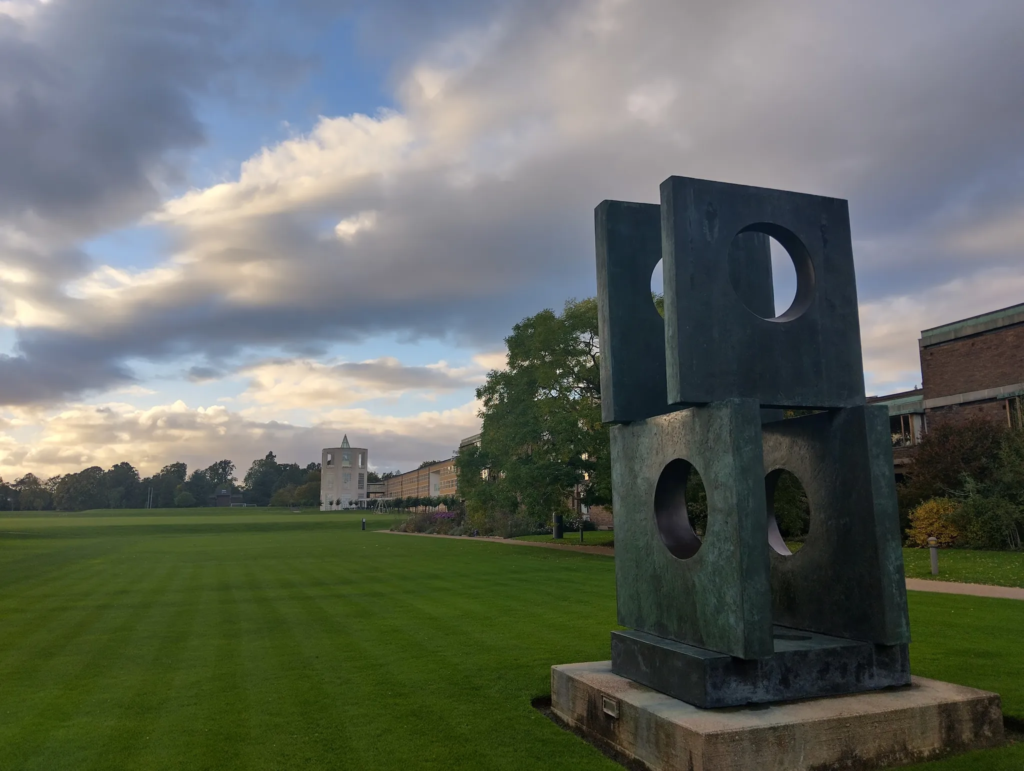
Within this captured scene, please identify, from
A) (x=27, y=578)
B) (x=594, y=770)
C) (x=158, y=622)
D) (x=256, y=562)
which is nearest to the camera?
(x=594, y=770)

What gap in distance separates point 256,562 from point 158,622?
12214 mm

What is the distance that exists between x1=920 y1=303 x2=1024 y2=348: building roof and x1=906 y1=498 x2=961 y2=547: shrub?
7.54m

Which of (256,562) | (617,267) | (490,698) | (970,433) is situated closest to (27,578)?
(256,562)

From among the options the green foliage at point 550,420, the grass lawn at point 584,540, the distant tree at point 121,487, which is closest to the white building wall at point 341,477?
the distant tree at point 121,487

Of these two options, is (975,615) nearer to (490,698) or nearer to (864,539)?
(864,539)

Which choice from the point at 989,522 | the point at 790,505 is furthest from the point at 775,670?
the point at 790,505

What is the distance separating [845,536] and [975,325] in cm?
2615

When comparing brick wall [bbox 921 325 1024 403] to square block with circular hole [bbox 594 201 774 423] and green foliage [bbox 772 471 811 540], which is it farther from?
square block with circular hole [bbox 594 201 774 423]

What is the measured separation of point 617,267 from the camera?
Result: 21.7ft

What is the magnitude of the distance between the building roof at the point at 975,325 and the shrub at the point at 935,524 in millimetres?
7538

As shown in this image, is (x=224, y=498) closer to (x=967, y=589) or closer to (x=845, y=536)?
(x=967, y=589)

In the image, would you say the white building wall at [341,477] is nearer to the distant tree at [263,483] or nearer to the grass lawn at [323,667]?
the distant tree at [263,483]

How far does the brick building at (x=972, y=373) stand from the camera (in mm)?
25750

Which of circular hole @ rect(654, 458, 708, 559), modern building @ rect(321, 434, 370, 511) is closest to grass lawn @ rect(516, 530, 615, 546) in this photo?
circular hole @ rect(654, 458, 708, 559)
